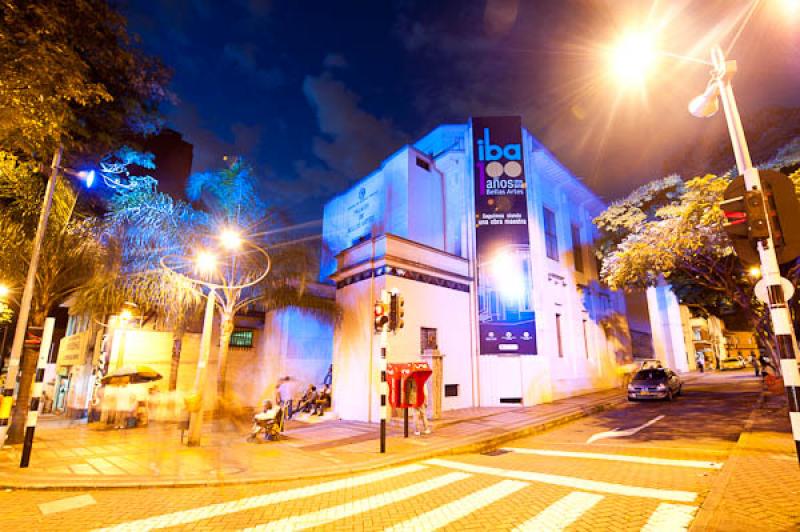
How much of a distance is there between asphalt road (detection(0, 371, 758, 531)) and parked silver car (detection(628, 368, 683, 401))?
10469mm

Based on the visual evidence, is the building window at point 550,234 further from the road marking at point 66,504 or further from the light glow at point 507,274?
the road marking at point 66,504

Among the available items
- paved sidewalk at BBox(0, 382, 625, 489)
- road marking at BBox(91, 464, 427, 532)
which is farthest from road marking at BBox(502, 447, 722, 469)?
road marking at BBox(91, 464, 427, 532)

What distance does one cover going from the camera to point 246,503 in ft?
19.1

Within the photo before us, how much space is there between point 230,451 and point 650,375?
1987 centimetres

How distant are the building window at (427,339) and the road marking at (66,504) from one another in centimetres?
1129

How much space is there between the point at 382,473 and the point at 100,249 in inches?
449

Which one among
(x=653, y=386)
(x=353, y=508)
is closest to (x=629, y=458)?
(x=353, y=508)

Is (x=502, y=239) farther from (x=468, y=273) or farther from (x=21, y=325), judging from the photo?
(x=21, y=325)

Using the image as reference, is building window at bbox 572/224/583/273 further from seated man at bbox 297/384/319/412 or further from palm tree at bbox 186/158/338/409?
seated man at bbox 297/384/319/412

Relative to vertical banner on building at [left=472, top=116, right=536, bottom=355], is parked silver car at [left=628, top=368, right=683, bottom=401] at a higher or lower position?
lower

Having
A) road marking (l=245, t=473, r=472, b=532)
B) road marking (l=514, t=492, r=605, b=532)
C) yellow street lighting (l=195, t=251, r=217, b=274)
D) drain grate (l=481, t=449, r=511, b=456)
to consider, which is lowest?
drain grate (l=481, t=449, r=511, b=456)

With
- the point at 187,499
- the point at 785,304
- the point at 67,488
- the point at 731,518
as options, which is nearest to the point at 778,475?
the point at 731,518

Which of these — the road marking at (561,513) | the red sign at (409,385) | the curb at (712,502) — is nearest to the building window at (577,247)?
the red sign at (409,385)

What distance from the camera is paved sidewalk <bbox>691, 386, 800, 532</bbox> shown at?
4316mm
